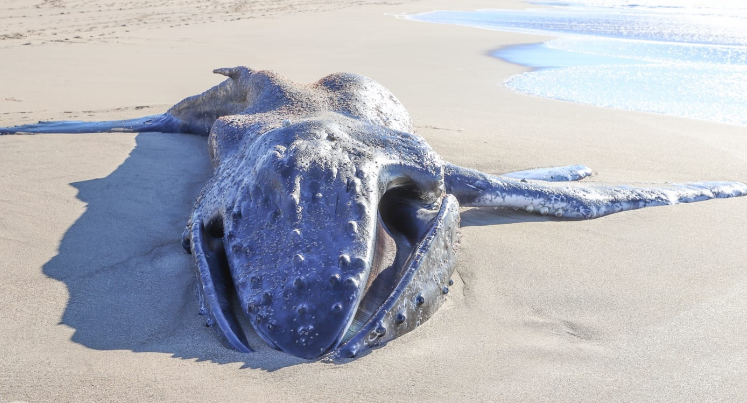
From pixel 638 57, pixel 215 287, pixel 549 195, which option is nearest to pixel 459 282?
pixel 215 287

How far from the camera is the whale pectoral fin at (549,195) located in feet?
13.9

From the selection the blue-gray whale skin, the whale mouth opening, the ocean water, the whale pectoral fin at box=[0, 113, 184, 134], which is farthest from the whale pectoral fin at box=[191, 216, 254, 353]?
the ocean water

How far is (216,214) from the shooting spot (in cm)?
316

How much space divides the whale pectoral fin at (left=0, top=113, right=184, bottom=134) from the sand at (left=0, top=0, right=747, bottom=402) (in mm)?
220

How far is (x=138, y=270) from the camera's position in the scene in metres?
3.34

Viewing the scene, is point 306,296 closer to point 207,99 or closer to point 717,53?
point 207,99

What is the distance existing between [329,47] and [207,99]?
22.7 ft

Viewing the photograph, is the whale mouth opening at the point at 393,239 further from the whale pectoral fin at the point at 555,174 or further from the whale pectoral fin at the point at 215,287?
the whale pectoral fin at the point at 555,174

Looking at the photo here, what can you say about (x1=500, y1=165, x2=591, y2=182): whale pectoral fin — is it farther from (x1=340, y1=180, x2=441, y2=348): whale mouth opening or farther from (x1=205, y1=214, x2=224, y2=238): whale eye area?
(x1=205, y1=214, x2=224, y2=238): whale eye area

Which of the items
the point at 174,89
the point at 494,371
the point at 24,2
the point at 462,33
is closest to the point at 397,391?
the point at 494,371

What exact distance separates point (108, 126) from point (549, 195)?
4.01 meters

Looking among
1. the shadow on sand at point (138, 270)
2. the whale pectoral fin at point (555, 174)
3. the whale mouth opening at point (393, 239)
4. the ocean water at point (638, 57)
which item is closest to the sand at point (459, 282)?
the shadow on sand at point (138, 270)

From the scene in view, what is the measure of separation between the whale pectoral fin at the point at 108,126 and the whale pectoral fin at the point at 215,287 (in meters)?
3.49

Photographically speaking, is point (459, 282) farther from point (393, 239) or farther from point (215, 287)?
point (215, 287)
